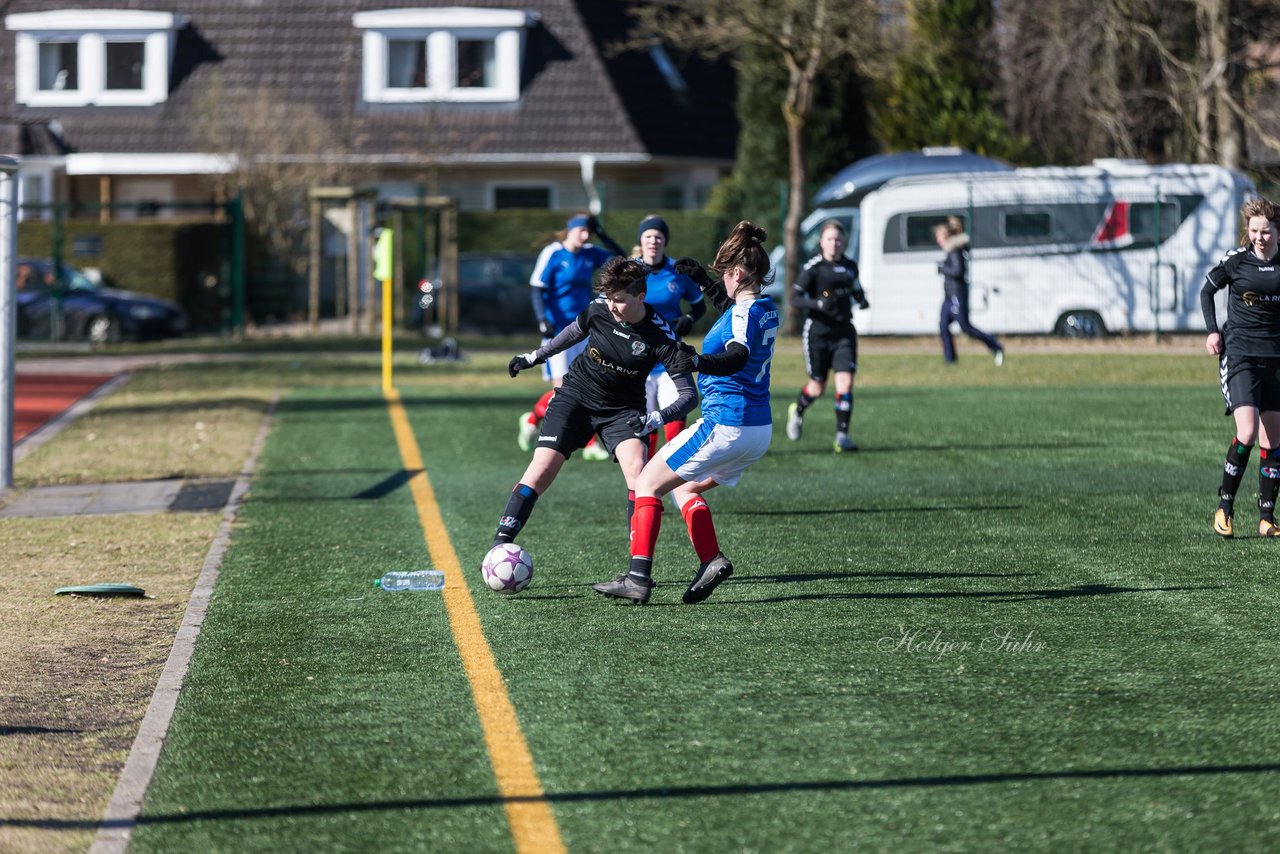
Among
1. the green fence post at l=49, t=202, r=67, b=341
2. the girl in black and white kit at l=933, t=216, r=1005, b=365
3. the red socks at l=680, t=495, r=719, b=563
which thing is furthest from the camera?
the green fence post at l=49, t=202, r=67, b=341

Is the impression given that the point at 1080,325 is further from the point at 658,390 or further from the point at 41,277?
the point at 658,390

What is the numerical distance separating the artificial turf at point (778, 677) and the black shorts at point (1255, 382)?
0.82m

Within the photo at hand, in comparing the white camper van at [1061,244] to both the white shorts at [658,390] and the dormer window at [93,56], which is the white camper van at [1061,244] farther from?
the dormer window at [93,56]

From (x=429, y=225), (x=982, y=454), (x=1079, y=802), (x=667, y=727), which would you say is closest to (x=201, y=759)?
(x=667, y=727)

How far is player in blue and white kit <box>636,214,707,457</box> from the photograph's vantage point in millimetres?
11430

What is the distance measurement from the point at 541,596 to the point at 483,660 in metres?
1.45

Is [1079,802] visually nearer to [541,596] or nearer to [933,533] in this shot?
[541,596]

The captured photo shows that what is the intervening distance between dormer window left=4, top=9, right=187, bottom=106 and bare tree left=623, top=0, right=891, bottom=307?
588 inches

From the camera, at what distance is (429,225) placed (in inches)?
1371

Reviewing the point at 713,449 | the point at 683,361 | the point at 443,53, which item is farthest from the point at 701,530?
the point at 443,53

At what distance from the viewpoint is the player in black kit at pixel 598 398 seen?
28.1 ft

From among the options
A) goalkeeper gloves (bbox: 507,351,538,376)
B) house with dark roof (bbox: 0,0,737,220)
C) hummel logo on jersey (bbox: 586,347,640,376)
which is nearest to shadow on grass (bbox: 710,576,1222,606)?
hummel logo on jersey (bbox: 586,347,640,376)

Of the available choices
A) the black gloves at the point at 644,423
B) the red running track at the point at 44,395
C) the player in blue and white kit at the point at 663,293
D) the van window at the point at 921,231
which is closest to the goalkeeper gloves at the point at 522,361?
the black gloves at the point at 644,423

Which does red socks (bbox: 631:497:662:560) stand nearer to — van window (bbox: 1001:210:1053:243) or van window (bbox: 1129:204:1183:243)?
van window (bbox: 1001:210:1053:243)
